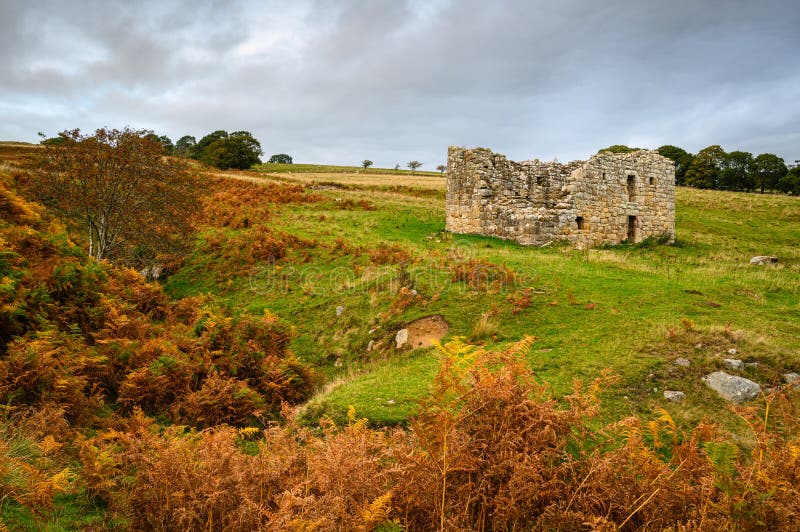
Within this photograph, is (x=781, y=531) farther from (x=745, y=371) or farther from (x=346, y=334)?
(x=346, y=334)

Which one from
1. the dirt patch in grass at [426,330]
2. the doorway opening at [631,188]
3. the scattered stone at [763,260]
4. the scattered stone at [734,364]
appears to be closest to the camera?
the scattered stone at [734,364]

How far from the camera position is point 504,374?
166 inches

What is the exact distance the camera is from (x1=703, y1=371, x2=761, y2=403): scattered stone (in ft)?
23.8

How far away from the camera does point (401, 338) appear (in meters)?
11.3

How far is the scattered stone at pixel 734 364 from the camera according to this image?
315 inches

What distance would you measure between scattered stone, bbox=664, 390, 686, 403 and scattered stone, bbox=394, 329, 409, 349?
18.1ft

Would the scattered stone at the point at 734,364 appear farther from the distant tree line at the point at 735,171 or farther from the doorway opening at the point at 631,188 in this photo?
the distant tree line at the point at 735,171

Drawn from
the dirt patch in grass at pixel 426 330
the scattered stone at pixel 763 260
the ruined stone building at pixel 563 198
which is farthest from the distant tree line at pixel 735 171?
the dirt patch in grass at pixel 426 330

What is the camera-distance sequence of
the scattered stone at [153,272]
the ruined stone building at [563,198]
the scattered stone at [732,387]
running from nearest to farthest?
the scattered stone at [732,387]
the scattered stone at [153,272]
the ruined stone building at [563,198]

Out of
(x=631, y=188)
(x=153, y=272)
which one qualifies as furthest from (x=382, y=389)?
(x=631, y=188)

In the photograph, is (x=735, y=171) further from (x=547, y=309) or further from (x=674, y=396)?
(x=674, y=396)

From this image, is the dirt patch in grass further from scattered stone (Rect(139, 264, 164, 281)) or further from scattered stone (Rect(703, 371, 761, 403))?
scattered stone (Rect(139, 264, 164, 281))

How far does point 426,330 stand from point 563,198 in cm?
1427

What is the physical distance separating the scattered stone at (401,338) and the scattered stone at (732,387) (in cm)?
612
